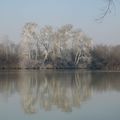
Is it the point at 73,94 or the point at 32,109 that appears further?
the point at 73,94

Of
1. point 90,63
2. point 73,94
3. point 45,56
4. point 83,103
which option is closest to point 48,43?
point 45,56

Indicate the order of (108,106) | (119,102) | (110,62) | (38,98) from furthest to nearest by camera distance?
(110,62)
(38,98)
(119,102)
(108,106)

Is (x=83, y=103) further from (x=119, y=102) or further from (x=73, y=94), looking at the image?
(x=73, y=94)

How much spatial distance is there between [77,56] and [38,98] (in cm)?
2760

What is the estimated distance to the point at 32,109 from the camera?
10.2 metres

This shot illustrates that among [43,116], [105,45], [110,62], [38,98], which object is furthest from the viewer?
[105,45]

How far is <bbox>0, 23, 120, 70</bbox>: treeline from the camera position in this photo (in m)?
38.8

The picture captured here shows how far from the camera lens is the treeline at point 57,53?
38.8 m

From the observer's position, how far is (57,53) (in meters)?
39.1

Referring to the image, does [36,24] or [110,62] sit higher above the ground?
[36,24]

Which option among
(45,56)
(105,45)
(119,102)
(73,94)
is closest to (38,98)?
(73,94)

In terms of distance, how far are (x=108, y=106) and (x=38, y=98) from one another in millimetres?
3226

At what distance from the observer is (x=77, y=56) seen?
3994 centimetres

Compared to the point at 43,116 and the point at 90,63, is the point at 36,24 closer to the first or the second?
the point at 90,63
